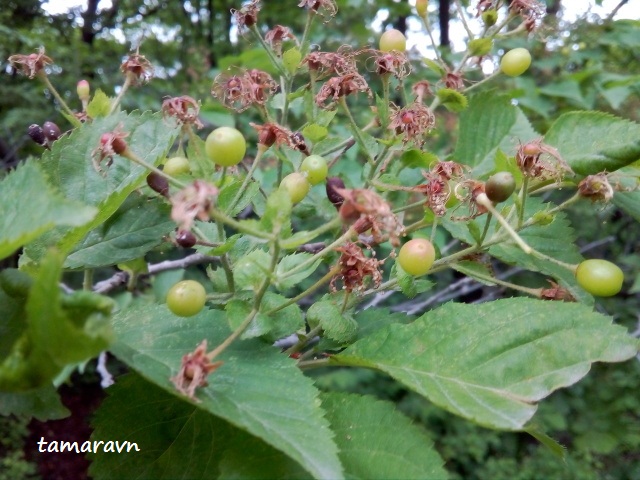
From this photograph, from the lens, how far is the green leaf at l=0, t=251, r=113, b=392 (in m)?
0.42

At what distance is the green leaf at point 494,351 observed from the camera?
61 cm

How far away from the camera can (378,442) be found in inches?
27.4

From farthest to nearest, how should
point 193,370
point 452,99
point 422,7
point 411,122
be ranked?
point 422,7
point 452,99
point 411,122
point 193,370

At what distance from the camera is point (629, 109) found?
2.31 meters

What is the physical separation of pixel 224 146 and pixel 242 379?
0.26 metres

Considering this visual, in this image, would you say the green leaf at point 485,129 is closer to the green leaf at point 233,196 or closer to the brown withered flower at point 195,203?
the green leaf at point 233,196

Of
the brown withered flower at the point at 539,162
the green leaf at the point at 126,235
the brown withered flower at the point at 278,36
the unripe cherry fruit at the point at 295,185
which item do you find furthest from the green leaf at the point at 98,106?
the brown withered flower at the point at 539,162

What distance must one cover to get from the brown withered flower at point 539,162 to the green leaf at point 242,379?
1.23ft

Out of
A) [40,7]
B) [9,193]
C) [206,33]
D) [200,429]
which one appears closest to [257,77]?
[9,193]

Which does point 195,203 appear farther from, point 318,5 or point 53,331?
point 318,5

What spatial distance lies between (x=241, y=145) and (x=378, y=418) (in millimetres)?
388

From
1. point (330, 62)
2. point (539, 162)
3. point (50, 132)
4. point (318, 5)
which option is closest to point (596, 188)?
point (539, 162)

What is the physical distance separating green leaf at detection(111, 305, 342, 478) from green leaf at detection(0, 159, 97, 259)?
0.15m

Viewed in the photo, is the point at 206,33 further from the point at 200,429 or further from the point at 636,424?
the point at 200,429
